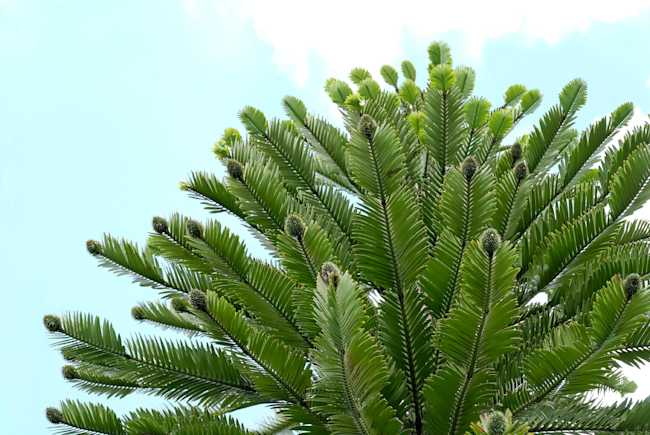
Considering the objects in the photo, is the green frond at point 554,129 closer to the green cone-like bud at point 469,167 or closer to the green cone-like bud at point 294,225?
the green cone-like bud at point 469,167

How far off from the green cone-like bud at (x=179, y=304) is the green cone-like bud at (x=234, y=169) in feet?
3.74

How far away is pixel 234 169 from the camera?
3.19m

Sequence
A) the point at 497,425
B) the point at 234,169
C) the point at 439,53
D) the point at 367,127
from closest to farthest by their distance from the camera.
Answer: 1. the point at 497,425
2. the point at 367,127
3. the point at 234,169
4. the point at 439,53

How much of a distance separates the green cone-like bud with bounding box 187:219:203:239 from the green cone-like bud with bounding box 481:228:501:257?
1302 millimetres

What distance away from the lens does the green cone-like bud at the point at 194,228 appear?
121 inches

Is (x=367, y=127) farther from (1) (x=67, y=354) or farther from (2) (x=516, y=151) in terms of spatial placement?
(1) (x=67, y=354)

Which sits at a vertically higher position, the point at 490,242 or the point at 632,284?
the point at 490,242

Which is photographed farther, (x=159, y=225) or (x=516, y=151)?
(x=516, y=151)

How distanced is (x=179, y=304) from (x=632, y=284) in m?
2.53

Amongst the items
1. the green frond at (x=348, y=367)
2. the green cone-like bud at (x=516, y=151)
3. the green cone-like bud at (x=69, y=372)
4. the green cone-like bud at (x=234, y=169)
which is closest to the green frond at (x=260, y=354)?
the green frond at (x=348, y=367)

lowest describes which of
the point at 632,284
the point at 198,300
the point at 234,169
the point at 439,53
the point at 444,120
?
the point at 632,284

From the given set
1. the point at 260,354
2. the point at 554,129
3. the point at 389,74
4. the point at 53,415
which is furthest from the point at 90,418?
the point at 389,74

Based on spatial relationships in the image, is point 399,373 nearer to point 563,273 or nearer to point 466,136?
point 563,273

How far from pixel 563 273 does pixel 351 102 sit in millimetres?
1707
